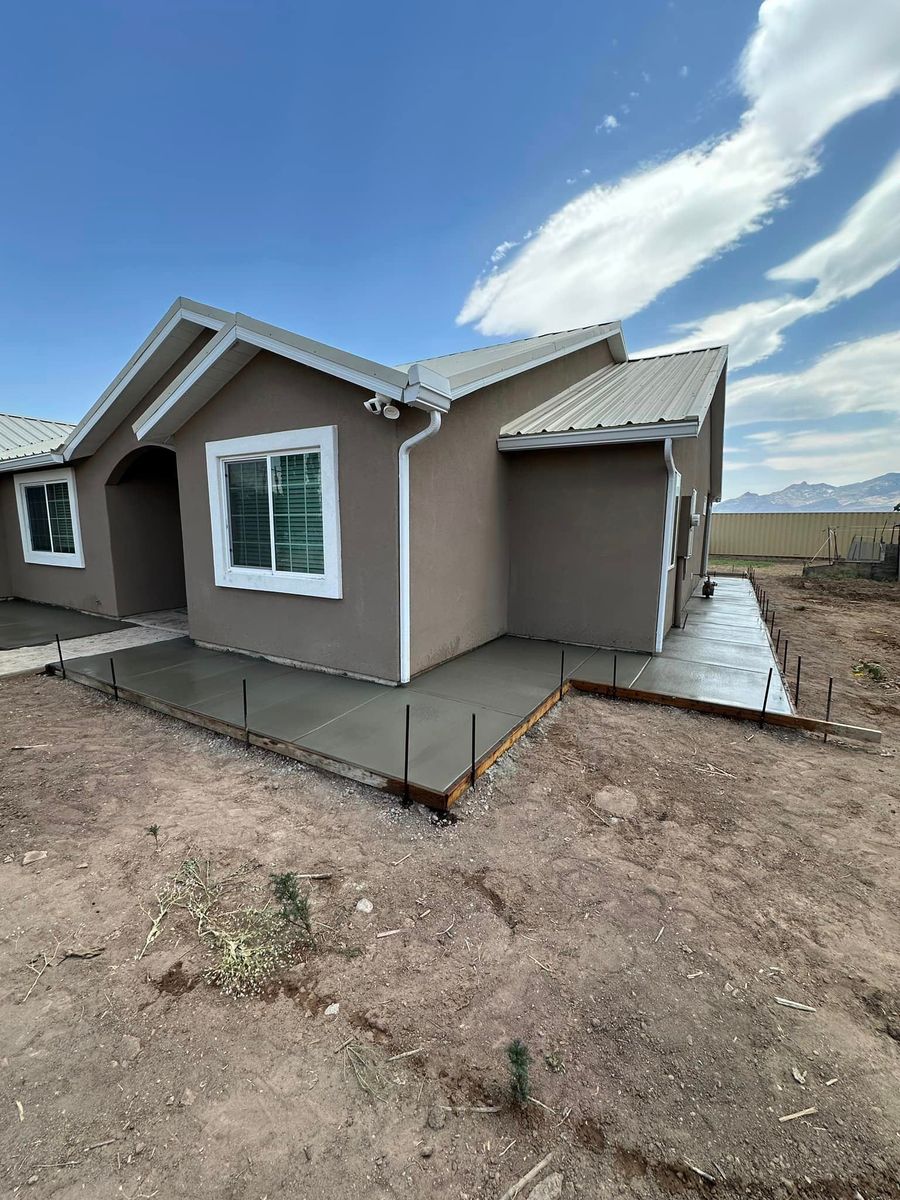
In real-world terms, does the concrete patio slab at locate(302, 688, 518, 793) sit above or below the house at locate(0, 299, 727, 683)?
below

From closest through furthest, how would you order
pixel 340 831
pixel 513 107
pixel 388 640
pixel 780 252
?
A: 1. pixel 340 831
2. pixel 388 640
3. pixel 513 107
4. pixel 780 252

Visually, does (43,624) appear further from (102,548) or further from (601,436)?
(601,436)

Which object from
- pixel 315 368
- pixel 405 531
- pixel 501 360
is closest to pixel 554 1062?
pixel 405 531

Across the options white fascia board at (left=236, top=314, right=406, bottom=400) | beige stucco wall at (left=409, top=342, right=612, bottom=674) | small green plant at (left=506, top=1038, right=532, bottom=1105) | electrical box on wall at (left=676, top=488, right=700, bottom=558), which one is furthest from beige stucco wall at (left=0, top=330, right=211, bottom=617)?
small green plant at (left=506, top=1038, right=532, bottom=1105)

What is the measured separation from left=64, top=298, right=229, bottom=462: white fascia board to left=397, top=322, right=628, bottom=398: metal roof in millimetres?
2324

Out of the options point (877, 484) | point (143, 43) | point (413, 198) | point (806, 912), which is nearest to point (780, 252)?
point (413, 198)

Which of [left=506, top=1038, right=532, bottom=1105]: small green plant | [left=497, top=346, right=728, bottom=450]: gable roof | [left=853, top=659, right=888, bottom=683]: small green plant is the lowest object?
[left=853, top=659, right=888, bottom=683]: small green plant

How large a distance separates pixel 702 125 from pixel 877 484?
164251 mm

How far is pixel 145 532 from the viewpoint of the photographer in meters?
8.98

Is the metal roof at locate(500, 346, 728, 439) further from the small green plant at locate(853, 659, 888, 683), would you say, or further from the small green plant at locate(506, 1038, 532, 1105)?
the small green plant at locate(506, 1038, 532, 1105)

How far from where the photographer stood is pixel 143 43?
27.1ft

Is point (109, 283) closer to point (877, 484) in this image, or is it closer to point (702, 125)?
point (702, 125)

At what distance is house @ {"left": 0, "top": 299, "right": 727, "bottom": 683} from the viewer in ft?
17.2

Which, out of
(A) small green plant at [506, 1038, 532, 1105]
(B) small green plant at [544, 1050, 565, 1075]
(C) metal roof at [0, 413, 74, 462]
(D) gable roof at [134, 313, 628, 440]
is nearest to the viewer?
(A) small green plant at [506, 1038, 532, 1105]
